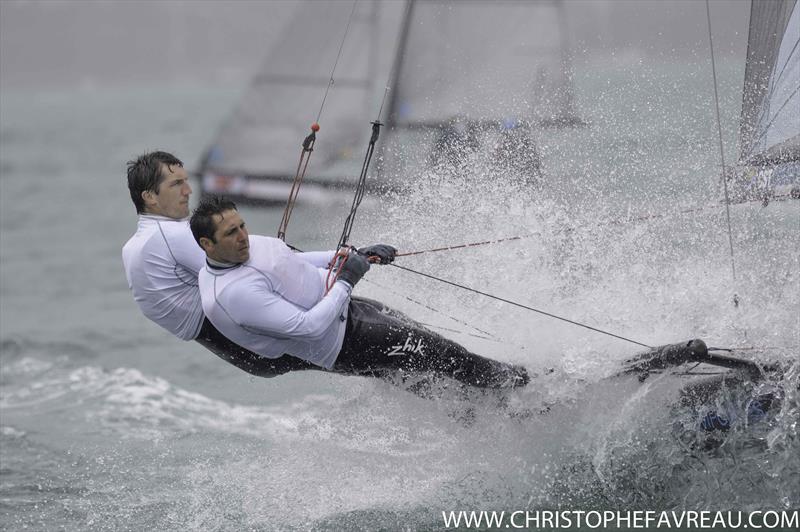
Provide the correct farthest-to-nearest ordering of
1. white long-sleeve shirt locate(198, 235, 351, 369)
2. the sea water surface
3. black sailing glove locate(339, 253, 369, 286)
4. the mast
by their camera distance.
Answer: the mast, the sea water surface, black sailing glove locate(339, 253, 369, 286), white long-sleeve shirt locate(198, 235, 351, 369)

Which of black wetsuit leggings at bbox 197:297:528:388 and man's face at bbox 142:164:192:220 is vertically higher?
man's face at bbox 142:164:192:220

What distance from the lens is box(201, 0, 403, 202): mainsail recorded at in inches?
449

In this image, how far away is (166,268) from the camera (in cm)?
444

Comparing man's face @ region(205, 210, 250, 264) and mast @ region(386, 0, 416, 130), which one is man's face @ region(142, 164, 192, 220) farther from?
mast @ region(386, 0, 416, 130)

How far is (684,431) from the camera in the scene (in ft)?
15.3

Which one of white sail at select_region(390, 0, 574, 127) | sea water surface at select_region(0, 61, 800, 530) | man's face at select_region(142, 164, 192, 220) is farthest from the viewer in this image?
white sail at select_region(390, 0, 574, 127)

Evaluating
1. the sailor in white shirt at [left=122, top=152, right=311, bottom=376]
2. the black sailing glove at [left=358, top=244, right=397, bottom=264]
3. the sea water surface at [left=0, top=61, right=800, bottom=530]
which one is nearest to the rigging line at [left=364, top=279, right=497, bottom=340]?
the sea water surface at [left=0, top=61, right=800, bottom=530]

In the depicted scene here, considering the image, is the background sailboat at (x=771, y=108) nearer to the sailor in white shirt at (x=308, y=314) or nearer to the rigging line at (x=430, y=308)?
the rigging line at (x=430, y=308)

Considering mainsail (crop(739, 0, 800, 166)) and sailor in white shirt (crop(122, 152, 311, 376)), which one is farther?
mainsail (crop(739, 0, 800, 166))

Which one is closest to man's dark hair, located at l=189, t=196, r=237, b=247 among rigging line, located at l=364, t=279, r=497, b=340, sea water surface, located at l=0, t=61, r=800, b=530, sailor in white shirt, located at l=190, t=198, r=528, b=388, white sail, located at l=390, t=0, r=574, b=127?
sailor in white shirt, located at l=190, t=198, r=528, b=388

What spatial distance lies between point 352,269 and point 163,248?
744 mm

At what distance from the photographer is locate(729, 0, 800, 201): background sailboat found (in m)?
5.13

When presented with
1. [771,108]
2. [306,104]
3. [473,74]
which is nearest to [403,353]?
[771,108]

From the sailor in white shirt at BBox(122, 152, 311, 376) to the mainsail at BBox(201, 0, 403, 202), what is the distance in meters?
6.29
